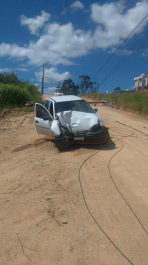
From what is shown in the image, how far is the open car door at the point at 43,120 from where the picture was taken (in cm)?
697

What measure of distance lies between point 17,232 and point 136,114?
1344 centimetres

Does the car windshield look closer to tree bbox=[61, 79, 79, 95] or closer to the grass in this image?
the grass

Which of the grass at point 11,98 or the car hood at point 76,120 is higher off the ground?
the grass at point 11,98

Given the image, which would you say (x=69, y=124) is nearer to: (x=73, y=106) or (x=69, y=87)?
(x=73, y=106)

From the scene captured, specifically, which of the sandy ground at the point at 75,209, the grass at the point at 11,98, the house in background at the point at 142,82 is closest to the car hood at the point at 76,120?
the sandy ground at the point at 75,209

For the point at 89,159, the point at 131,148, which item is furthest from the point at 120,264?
the point at 131,148

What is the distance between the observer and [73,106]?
754cm

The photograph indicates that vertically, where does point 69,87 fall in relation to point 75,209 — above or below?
above

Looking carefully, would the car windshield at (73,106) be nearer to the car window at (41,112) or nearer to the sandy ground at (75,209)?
the car window at (41,112)

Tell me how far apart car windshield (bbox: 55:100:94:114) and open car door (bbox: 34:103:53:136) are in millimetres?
405

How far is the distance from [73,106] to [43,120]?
125 cm

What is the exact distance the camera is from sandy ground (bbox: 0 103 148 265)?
8.27ft

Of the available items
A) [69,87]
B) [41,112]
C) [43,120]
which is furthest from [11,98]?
[69,87]

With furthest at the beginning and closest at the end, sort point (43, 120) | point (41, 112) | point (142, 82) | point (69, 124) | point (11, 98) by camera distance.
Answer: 1. point (142, 82)
2. point (11, 98)
3. point (41, 112)
4. point (43, 120)
5. point (69, 124)
